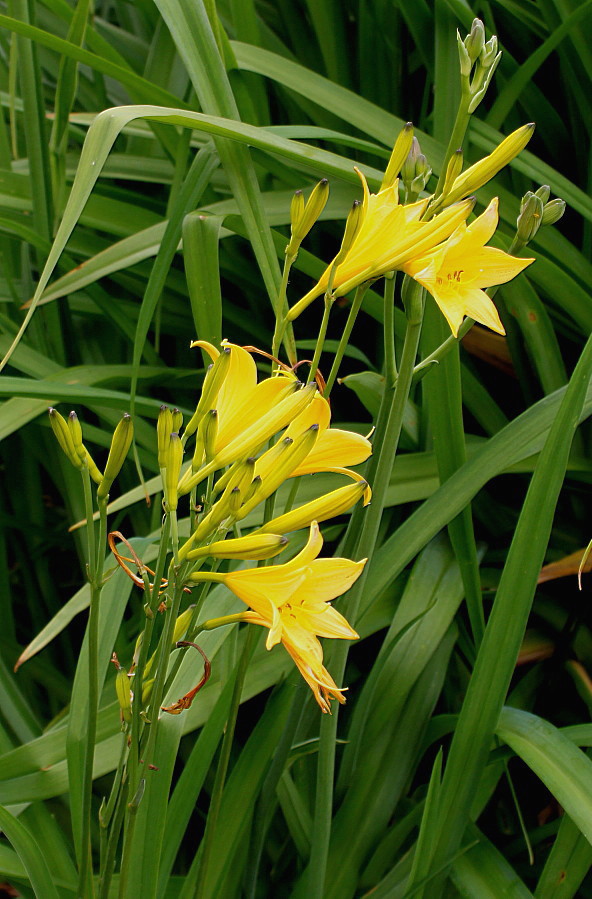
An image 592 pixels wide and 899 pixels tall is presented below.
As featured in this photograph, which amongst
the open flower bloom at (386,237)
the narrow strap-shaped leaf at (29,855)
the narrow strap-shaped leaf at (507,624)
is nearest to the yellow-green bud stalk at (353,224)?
the open flower bloom at (386,237)

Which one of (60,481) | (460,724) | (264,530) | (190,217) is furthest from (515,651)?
(60,481)

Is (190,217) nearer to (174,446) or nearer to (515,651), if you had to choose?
(174,446)

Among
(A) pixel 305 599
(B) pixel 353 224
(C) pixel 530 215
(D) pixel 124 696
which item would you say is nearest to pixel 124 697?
(D) pixel 124 696

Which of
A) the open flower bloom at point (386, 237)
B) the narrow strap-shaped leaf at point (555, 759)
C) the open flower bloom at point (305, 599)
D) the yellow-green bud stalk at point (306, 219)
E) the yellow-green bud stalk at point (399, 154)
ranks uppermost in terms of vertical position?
the yellow-green bud stalk at point (399, 154)

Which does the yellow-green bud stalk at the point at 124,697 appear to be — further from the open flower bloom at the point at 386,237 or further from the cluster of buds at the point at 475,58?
the cluster of buds at the point at 475,58

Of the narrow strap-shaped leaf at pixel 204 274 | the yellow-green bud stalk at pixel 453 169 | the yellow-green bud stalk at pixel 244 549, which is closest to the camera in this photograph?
the yellow-green bud stalk at pixel 244 549
